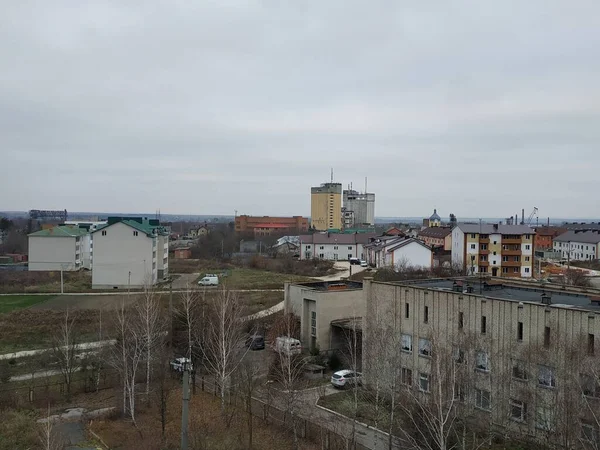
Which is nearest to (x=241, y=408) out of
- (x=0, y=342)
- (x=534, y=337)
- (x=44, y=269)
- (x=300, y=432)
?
(x=300, y=432)

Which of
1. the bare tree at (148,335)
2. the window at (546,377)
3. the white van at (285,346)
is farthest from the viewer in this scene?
the white van at (285,346)

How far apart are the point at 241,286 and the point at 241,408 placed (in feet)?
103

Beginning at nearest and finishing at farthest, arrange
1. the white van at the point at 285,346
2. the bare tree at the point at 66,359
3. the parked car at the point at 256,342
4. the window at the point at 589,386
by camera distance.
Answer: the window at the point at 589,386
the white van at the point at 285,346
the bare tree at the point at 66,359
the parked car at the point at 256,342

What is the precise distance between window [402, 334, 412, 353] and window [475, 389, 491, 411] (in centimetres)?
334

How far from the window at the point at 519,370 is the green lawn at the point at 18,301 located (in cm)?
3586

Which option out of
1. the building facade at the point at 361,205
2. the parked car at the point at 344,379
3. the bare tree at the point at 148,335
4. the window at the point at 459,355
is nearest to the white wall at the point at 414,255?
the parked car at the point at 344,379

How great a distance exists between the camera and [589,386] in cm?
1361

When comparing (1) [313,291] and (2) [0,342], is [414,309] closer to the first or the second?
(1) [313,291]

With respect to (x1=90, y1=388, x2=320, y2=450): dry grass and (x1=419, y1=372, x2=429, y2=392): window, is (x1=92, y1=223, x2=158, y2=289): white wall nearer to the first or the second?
(x1=90, y1=388, x2=320, y2=450): dry grass

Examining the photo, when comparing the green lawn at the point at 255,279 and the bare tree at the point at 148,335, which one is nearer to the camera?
the bare tree at the point at 148,335

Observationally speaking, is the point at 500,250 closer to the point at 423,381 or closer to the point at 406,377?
the point at 406,377

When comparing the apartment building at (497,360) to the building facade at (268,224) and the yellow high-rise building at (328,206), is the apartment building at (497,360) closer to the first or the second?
the building facade at (268,224)

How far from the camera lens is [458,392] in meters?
15.8

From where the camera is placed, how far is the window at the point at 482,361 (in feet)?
55.3
